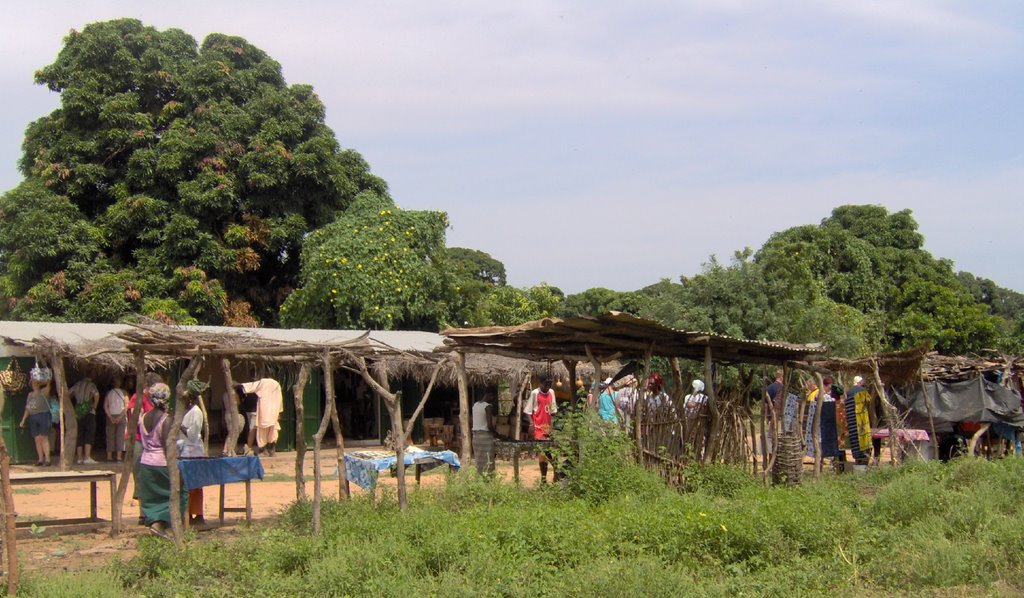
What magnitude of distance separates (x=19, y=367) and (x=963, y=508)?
48.8 ft

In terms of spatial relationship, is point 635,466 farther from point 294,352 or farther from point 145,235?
point 145,235

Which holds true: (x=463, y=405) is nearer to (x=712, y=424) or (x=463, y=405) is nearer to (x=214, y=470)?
(x=712, y=424)

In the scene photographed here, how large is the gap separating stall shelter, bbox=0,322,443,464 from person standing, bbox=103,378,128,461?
36cm

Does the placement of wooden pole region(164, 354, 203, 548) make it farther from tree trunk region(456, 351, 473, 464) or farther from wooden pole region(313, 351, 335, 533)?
tree trunk region(456, 351, 473, 464)

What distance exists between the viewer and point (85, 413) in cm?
1708

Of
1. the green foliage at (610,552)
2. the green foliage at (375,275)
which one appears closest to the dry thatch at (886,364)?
the green foliage at (610,552)

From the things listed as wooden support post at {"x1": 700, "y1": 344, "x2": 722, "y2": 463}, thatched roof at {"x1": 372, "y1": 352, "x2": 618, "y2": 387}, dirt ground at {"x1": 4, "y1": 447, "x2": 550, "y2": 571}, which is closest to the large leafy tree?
thatched roof at {"x1": 372, "y1": 352, "x2": 618, "y2": 387}

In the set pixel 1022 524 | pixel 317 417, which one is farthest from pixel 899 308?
pixel 1022 524

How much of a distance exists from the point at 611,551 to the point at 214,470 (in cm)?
453

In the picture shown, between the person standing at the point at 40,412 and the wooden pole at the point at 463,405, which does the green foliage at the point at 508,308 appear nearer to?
the person standing at the point at 40,412

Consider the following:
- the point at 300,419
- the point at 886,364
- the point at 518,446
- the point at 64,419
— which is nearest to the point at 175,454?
the point at 300,419

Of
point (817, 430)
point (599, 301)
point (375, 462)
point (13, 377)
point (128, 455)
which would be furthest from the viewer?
point (599, 301)

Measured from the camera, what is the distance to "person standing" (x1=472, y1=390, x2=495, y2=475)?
12.5 metres

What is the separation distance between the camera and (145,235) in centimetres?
2453
